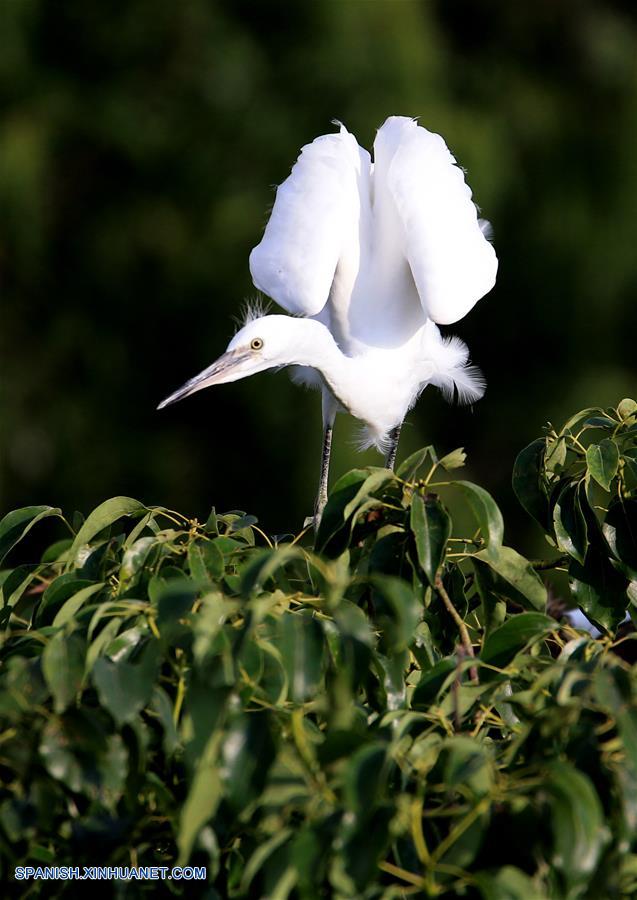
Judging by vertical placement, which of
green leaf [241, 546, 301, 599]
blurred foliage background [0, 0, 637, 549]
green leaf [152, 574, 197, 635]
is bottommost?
blurred foliage background [0, 0, 637, 549]

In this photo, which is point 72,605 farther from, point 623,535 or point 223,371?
point 223,371

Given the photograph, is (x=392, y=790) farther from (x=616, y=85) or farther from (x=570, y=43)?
(x=570, y=43)

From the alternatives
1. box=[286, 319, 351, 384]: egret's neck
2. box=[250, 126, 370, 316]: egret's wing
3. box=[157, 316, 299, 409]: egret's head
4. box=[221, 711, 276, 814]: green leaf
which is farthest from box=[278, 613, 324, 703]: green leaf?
box=[250, 126, 370, 316]: egret's wing

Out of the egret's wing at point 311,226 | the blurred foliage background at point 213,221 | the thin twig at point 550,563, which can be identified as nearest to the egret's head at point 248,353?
the egret's wing at point 311,226

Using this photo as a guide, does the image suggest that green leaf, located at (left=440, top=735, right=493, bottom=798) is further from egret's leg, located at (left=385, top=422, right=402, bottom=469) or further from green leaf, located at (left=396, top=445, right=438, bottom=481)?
egret's leg, located at (left=385, top=422, right=402, bottom=469)

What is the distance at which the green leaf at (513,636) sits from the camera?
120 centimetres

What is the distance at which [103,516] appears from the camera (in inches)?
54.7

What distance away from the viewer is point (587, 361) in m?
7.58

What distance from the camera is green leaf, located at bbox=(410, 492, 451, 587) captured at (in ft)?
3.99

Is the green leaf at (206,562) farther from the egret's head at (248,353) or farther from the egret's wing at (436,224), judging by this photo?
the egret's wing at (436,224)

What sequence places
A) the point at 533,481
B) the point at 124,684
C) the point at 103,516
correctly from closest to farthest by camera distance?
the point at 124,684
the point at 103,516
the point at 533,481

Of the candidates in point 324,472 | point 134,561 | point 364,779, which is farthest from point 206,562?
point 324,472

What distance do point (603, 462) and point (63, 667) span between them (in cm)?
64

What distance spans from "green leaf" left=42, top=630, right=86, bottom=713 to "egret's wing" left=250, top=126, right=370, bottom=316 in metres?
1.54
